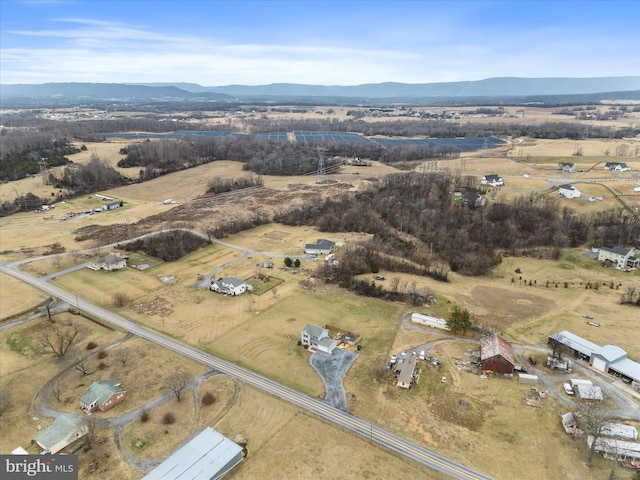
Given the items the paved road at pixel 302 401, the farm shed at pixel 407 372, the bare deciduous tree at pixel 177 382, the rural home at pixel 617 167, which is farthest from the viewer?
the rural home at pixel 617 167

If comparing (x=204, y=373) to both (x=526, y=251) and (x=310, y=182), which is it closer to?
(x=526, y=251)

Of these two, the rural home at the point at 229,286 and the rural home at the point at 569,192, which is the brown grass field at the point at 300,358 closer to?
the rural home at the point at 229,286

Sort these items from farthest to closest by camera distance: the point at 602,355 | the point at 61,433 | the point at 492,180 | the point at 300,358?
the point at 492,180, the point at 300,358, the point at 602,355, the point at 61,433

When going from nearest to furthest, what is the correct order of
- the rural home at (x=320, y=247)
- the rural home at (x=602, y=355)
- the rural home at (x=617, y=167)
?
the rural home at (x=602, y=355) < the rural home at (x=320, y=247) < the rural home at (x=617, y=167)

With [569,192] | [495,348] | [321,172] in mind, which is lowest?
[495,348]

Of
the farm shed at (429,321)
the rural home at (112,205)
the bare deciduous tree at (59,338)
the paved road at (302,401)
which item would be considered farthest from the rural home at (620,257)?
the rural home at (112,205)

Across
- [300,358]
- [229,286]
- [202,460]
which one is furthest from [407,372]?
[229,286]

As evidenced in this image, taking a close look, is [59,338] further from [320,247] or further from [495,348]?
[495,348]

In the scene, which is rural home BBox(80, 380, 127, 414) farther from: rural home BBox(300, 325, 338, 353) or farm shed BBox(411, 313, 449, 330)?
farm shed BBox(411, 313, 449, 330)
